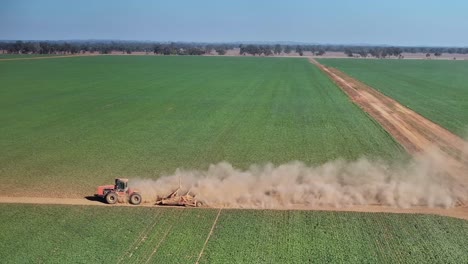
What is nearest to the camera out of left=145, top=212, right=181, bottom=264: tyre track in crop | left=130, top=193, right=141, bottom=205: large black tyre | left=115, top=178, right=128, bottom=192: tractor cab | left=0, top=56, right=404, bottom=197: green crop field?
left=145, top=212, right=181, bottom=264: tyre track in crop

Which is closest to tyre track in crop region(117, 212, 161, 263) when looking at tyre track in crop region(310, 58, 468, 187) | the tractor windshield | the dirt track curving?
the tractor windshield

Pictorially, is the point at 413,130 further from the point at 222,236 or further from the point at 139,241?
the point at 139,241

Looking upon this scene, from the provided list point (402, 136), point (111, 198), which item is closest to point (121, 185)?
point (111, 198)

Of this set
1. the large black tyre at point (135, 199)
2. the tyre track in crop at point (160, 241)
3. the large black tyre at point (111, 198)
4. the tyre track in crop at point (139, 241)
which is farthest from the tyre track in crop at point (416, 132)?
the large black tyre at point (111, 198)

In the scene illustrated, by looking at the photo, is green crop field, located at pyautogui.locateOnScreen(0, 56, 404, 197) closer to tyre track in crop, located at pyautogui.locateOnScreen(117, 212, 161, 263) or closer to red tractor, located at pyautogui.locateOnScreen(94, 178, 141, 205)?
red tractor, located at pyautogui.locateOnScreen(94, 178, 141, 205)

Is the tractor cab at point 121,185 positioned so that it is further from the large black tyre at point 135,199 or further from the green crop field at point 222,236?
the green crop field at point 222,236

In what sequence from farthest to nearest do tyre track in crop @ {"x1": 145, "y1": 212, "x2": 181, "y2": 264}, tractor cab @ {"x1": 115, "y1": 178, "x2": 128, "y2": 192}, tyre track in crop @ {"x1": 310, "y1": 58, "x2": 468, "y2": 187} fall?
tyre track in crop @ {"x1": 310, "y1": 58, "x2": 468, "y2": 187} → tractor cab @ {"x1": 115, "y1": 178, "x2": 128, "y2": 192} → tyre track in crop @ {"x1": 145, "y1": 212, "x2": 181, "y2": 264}

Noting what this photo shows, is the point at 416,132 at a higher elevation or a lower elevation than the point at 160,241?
lower

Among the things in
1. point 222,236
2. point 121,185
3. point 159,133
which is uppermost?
point 121,185
